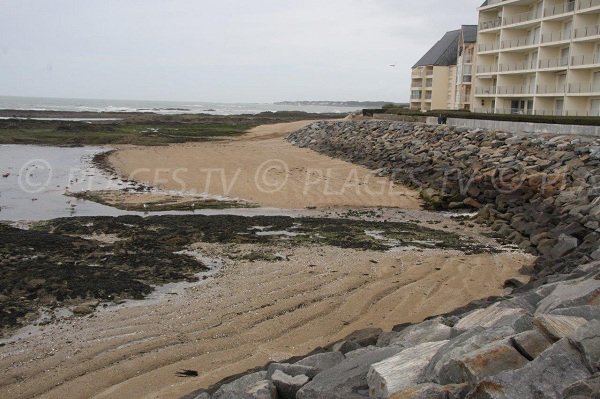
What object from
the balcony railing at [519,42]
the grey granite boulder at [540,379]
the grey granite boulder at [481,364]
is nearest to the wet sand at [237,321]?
the grey granite boulder at [481,364]

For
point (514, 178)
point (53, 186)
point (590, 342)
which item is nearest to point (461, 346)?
point (590, 342)

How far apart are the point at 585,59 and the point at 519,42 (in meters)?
6.55

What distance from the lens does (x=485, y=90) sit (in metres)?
41.0

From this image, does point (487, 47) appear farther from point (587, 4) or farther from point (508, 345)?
point (508, 345)

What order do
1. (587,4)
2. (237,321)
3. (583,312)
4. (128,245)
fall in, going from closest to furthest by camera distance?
(583,312) < (237,321) < (128,245) < (587,4)

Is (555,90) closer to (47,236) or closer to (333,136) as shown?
(333,136)

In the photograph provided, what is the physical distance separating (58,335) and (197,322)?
1.64m

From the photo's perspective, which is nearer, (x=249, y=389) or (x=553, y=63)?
(x=249, y=389)

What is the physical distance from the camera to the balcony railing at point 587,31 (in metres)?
30.3

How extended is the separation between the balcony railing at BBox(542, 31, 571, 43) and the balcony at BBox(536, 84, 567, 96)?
2.61m

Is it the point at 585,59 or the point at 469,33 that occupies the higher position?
the point at 469,33

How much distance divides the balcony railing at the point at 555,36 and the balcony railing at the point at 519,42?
77 centimetres

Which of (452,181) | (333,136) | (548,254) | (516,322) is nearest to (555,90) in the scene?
(333,136)

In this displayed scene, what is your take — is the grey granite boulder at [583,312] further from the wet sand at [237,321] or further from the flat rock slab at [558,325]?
the wet sand at [237,321]
